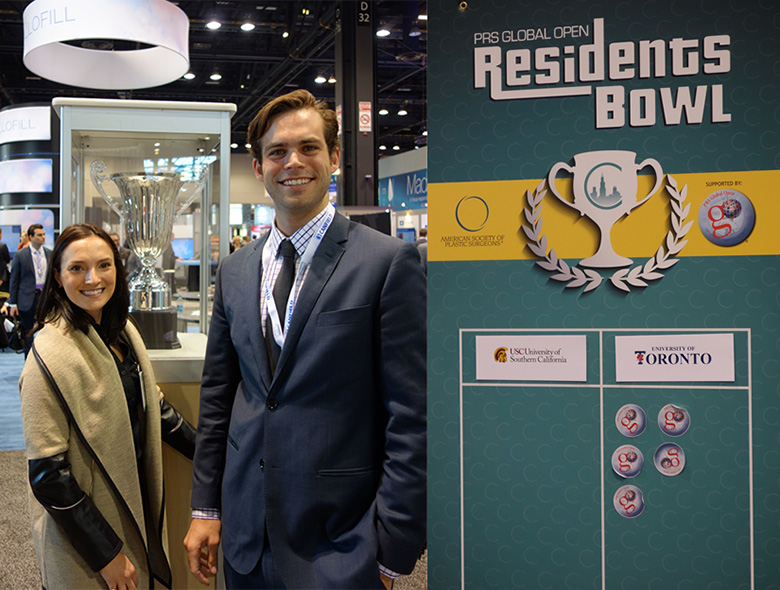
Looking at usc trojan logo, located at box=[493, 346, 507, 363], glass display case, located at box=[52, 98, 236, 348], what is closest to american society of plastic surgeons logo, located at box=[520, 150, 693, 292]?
usc trojan logo, located at box=[493, 346, 507, 363]

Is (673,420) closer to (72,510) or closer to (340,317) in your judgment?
(340,317)

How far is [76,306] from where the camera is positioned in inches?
72.3

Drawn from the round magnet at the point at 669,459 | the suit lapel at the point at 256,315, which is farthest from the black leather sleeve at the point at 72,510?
the round magnet at the point at 669,459

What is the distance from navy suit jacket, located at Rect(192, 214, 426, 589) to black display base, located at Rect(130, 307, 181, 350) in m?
0.99

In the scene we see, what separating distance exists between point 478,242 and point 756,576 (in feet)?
3.38

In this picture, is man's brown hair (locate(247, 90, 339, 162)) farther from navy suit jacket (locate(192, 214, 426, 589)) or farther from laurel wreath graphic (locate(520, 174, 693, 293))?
laurel wreath graphic (locate(520, 174, 693, 293))

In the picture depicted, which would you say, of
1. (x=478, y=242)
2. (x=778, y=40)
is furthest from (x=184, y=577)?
(x=778, y=40)

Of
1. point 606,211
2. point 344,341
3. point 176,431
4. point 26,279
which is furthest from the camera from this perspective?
point 26,279

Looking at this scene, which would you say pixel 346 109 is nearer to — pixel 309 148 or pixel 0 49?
pixel 309 148

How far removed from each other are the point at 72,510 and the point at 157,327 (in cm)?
80

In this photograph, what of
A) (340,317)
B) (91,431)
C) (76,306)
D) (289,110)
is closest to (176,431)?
(91,431)

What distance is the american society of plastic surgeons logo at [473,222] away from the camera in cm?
166

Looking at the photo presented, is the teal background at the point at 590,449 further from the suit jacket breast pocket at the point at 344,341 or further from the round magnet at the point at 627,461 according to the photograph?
the suit jacket breast pocket at the point at 344,341

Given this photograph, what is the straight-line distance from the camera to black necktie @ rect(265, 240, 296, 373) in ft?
4.80
